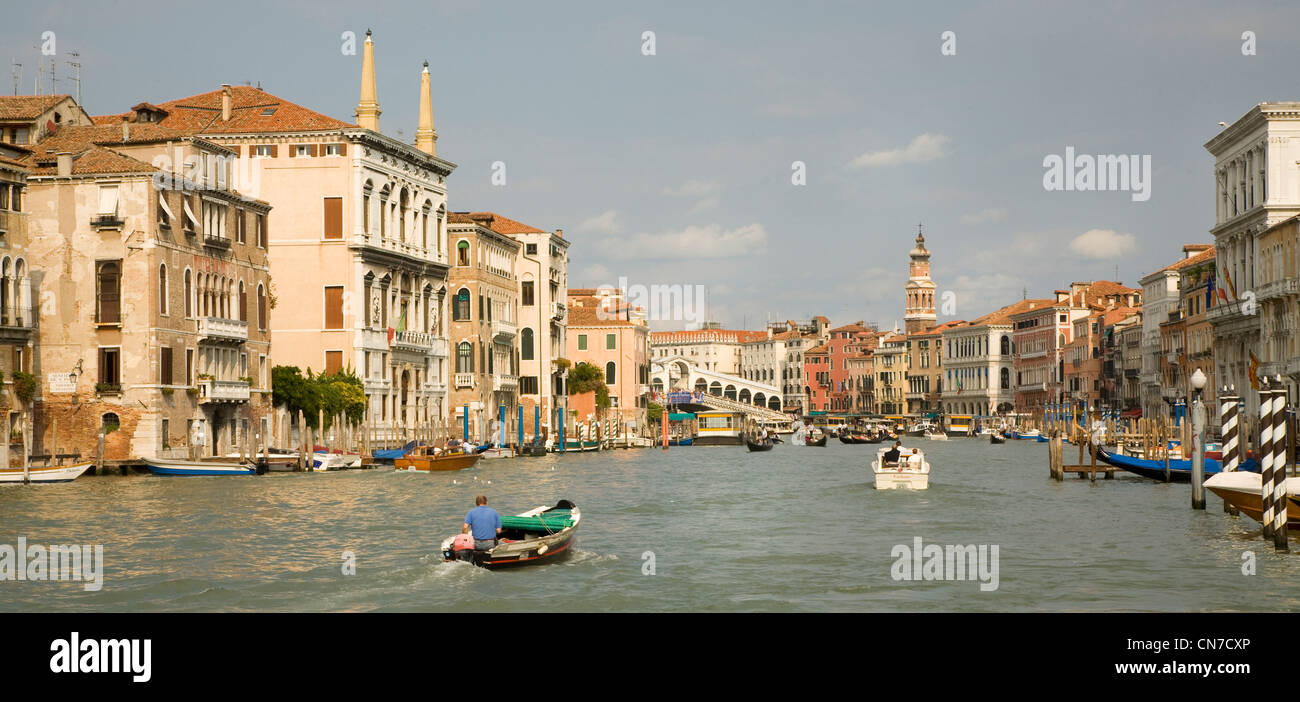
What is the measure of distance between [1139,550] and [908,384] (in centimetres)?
13184

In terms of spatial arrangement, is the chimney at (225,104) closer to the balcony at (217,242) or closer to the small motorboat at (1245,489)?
the balcony at (217,242)

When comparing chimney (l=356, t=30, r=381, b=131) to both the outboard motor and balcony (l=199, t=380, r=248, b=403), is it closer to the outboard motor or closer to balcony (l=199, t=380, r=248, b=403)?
balcony (l=199, t=380, r=248, b=403)

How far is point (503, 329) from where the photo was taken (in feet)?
217

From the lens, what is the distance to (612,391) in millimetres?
85000

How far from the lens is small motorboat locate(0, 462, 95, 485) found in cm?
3222

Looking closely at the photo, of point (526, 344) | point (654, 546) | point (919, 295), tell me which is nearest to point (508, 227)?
point (526, 344)

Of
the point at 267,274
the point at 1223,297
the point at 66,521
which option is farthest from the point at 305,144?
the point at 1223,297

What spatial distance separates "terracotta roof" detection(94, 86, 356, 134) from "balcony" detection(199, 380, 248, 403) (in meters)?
11.7

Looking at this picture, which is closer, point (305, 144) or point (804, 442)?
point (305, 144)

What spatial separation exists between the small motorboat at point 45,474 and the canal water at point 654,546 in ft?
1.90

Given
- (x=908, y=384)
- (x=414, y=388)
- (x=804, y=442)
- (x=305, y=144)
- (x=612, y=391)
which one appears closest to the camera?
(x=305, y=144)

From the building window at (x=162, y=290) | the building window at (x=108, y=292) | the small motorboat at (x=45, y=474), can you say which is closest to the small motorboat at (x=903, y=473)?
the small motorboat at (x=45, y=474)
